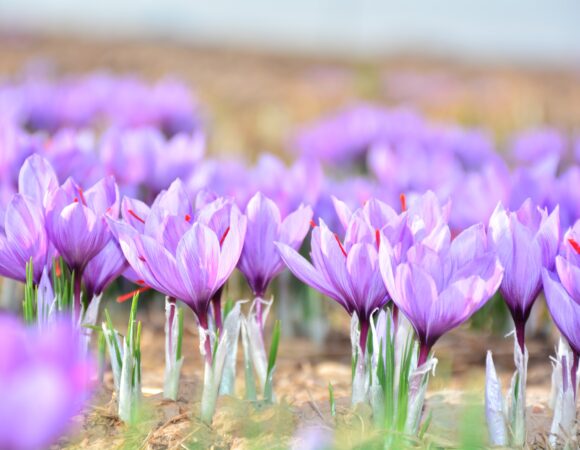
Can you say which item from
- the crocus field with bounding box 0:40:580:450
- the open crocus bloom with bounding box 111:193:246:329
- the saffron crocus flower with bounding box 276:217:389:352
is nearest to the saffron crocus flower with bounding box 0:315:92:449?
the crocus field with bounding box 0:40:580:450

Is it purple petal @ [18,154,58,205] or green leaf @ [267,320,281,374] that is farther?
purple petal @ [18,154,58,205]

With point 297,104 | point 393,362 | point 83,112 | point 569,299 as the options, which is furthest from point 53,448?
point 297,104

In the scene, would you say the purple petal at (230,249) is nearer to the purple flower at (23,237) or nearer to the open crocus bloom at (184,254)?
the open crocus bloom at (184,254)

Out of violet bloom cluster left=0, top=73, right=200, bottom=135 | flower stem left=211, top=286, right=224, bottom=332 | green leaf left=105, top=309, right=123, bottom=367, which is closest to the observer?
green leaf left=105, top=309, right=123, bottom=367

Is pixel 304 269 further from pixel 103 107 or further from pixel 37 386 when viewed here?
pixel 103 107

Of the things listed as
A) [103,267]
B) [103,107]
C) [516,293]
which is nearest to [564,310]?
[516,293]

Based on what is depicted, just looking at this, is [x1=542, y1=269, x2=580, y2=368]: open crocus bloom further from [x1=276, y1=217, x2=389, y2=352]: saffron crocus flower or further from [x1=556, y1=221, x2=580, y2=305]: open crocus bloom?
[x1=276, y1=217, x2=389, y2=352]: saffron crocus flower

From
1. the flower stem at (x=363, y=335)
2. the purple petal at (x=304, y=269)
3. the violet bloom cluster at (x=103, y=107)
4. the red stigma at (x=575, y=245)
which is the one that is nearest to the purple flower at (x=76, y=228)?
the purple petal at (x=304, y=269)

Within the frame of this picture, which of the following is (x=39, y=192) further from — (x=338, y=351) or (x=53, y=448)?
(x=338, y=351)
